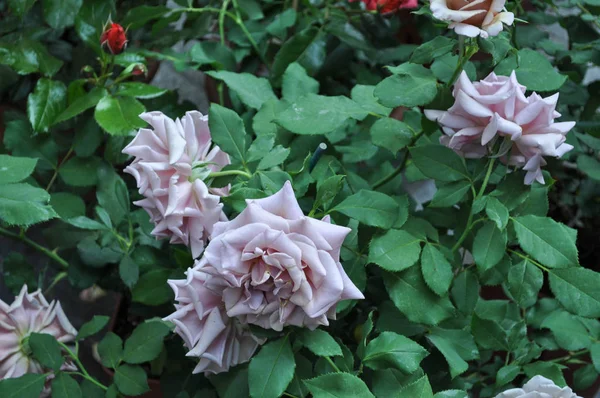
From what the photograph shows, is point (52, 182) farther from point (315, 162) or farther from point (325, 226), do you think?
point (325, 226)

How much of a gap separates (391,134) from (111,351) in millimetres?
364

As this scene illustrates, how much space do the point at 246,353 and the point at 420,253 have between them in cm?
19

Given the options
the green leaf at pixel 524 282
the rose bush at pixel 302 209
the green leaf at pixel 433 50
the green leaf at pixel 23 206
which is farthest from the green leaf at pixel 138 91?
the green leaf at pixel 524 282

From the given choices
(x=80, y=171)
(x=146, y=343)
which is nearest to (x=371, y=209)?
(x=146, y=343)

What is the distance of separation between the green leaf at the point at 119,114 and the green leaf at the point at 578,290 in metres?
0.45

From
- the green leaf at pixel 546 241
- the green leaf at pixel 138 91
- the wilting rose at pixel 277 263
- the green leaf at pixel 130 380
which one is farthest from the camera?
the green leaf at pixel 138 91

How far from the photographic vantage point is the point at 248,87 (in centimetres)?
77

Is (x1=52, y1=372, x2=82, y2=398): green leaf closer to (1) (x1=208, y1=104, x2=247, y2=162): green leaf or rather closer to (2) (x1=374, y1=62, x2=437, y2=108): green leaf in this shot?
(1) (x1=208, y1=104, x2=247, y2=162): green leaf

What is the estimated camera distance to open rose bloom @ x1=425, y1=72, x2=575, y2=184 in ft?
1.82

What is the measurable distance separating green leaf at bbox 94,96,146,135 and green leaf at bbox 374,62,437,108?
282 mm

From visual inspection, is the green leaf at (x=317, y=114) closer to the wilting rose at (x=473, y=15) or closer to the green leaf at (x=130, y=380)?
the wilting rose at (x=473, y=15)

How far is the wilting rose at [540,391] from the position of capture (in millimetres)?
570

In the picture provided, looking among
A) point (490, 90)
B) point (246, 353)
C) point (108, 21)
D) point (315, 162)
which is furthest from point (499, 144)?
point (108, 21)

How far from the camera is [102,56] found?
82cm
